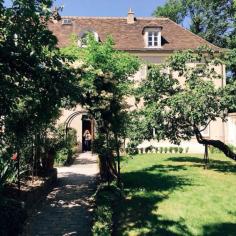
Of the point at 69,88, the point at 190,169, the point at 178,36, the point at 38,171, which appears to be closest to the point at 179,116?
the point at 190,169

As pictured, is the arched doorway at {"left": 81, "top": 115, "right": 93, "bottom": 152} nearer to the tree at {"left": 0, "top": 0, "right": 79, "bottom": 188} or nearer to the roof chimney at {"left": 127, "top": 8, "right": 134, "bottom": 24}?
the roof chimney at {"left": 127, "top": 8, "right": 134, "bottom": 24}

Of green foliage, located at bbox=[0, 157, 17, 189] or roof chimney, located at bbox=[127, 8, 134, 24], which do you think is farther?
roof chimney, located at bbox=[127, 8, 134, 24]

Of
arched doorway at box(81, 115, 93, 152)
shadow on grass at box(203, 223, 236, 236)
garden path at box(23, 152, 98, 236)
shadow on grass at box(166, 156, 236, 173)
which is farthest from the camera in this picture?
arched doorway at box(81, 115, 93, 152)

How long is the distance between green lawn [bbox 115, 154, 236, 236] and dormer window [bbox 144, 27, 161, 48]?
575 inches

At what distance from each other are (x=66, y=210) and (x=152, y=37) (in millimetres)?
24357

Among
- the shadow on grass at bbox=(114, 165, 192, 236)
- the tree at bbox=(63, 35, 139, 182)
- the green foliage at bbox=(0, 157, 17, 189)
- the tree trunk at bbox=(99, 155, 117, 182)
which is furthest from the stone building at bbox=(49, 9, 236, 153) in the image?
the green foliage at bbox=(0, 157, 17, 189)

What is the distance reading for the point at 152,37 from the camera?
117 ft

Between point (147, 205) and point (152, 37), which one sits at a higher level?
point (152, 37)

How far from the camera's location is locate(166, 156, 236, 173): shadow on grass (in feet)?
74.9

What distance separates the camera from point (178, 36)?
37438mm

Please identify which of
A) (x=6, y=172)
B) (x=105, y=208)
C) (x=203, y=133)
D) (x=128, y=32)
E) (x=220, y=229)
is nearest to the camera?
(x=220, y=229)

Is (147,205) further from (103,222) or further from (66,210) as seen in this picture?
(103,222)

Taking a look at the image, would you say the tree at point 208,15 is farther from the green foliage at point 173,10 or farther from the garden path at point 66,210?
the garden path at point 66,210

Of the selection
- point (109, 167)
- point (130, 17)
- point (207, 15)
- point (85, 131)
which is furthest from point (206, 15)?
point (109, 167)
